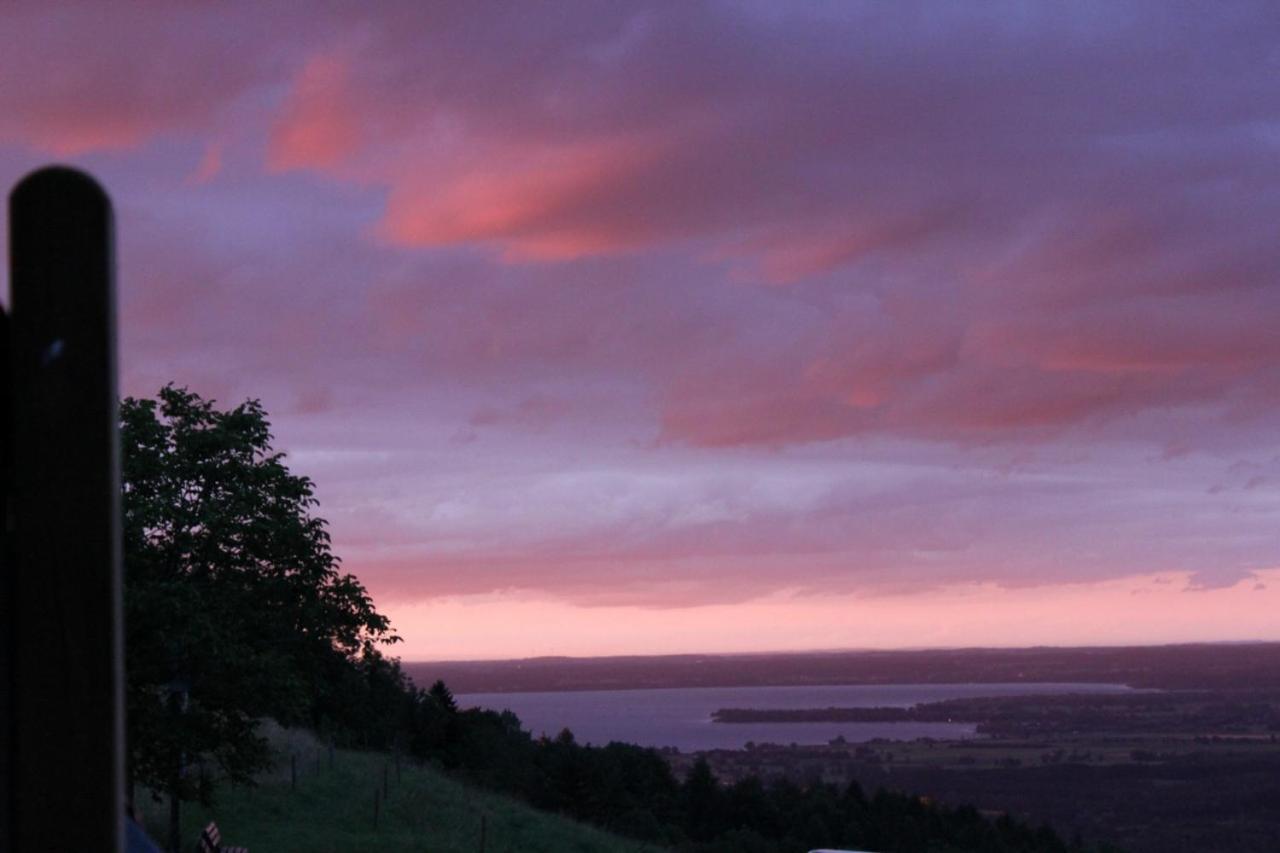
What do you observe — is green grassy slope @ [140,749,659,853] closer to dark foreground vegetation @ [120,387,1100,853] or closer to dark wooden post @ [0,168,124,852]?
dark foreground vegetation @ [120,387,1100,853]

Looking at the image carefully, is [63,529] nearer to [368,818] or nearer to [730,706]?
[368,818]

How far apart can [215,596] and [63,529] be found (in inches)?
672

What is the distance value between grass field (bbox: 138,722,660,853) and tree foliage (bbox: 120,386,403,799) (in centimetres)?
618

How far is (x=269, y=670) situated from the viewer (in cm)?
1725

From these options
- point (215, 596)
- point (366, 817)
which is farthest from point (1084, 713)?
point (215, 596)

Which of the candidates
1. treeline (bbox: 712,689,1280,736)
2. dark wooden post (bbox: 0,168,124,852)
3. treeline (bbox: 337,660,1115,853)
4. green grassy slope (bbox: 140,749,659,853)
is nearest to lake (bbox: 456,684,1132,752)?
treeline (bbox: 712,689,1280,736)

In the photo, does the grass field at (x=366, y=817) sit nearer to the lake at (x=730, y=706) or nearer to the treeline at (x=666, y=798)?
the treeline at (x=666, y=798)

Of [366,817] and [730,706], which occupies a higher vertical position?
[366,817]

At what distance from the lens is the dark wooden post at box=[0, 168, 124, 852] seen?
1.43 m

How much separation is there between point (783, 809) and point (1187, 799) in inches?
664

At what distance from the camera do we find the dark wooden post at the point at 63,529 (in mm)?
1433

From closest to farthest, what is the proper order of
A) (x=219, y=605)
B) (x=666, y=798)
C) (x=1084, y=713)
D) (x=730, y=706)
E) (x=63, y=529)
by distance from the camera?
(x=63, y=529)
(x=219, y=605)
(x=666, y=798)
(x=1084, y=713)
(x=730, y=706)

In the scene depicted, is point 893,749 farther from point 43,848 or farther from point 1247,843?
point 43,848

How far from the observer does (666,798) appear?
56.2m
